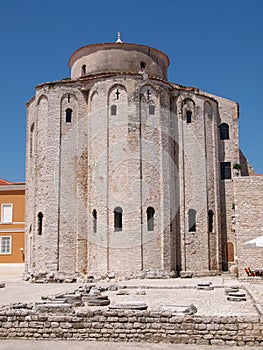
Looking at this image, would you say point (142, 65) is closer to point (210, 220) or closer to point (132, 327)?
point (210, 220)

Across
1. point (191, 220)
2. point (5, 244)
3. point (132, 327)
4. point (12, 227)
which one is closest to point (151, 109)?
point (191, 220)

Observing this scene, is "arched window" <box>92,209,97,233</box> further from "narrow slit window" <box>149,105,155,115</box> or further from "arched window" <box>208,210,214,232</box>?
"arched window" <box>208,210,214,232</box>

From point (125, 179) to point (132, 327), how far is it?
18016 mm

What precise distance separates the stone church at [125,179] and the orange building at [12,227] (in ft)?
10.7

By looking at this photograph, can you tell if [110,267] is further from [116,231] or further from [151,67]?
[151,67]

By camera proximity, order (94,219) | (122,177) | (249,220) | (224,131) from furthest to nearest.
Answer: (224,131) < (94,219) < (122,177) < (249,220)

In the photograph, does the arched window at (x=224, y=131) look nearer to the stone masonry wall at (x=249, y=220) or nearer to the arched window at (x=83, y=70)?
the stone masonry wall at (x=249, y=220)

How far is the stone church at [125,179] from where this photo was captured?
26.8 meters

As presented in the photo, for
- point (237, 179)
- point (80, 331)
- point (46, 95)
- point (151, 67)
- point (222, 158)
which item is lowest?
point (80, 331)

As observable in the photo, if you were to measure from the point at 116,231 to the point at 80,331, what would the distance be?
17384mm

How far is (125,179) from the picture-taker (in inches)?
1059

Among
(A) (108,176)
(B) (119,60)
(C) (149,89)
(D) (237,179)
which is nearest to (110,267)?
(A) (108,176)

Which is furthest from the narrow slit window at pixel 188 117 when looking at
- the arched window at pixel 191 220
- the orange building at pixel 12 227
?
the orange building at pixel 12 227

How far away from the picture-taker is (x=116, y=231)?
26625 mm
